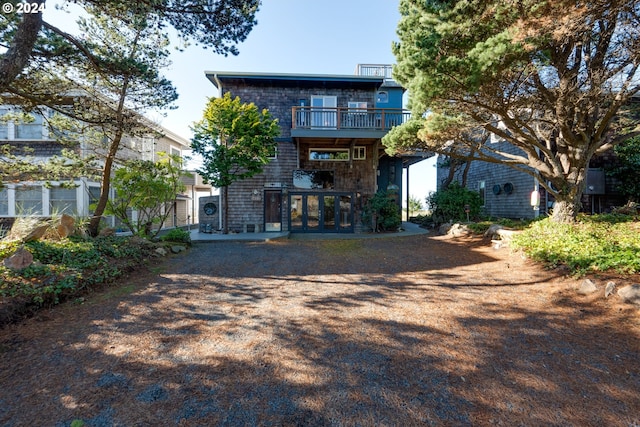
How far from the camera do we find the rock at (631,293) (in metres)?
3.63

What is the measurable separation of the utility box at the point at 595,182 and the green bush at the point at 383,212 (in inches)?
324

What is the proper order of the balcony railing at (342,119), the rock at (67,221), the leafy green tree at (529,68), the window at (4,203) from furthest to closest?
the balcony railing at (342,119) → the window at (4,203) → the rock at (67,221) → the leafy green tree at (529,68)

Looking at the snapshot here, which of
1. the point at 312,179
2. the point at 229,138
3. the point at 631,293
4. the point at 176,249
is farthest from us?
the point at 312,179

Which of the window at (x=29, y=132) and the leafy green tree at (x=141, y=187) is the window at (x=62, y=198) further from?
the leafy green tree at (x=141, y=187)

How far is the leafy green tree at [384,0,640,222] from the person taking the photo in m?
4.88

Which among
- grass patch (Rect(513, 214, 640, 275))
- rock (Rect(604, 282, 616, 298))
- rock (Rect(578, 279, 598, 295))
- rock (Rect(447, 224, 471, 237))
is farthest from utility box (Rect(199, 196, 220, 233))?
rock (Rect(604, 282, 616, 298))

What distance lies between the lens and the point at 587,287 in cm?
416

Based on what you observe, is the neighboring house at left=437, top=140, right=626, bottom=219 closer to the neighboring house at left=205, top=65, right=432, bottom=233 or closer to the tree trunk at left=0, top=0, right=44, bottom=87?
the neighboring house at left=205, top=65, right=432, bottom=233

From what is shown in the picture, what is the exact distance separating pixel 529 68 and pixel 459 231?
234 inches

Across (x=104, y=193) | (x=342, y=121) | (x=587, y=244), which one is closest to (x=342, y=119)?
(x=342, y=121)

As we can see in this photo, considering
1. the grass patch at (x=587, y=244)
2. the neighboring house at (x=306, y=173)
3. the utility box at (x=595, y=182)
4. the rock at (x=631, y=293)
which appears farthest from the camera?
the neighboring house at (x=306, y=173)

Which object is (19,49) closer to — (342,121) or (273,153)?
(273,153)

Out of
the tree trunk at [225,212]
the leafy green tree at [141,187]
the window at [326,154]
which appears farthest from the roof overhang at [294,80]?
the leafy green tree at [141,187]

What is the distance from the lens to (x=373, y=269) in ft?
20.0
